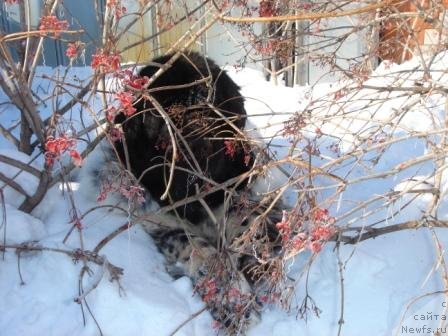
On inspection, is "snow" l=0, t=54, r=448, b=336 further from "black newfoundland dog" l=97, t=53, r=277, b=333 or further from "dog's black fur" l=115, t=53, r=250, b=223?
"dog's black fur" l=115, t=53, r=250, b=223

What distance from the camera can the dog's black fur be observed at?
2.81 metres

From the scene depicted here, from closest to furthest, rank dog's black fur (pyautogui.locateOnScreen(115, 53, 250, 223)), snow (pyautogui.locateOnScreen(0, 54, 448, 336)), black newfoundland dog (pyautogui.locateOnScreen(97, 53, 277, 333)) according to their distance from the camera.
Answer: snow (pyautogui.locateOnScreen(0, 54, 448, 336)) → black newfoundland dog (pyautogui.locateOnScreen(97, 53, 277, 333)) → dog's black fur (pyautogui.locateOnScreen(115, 53, 250, 223))

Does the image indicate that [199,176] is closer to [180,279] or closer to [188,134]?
[188,134]

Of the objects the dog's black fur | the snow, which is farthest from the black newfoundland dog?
the snow

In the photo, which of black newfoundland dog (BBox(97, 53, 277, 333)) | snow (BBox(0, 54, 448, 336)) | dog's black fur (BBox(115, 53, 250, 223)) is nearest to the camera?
snow (BBox(0, 54, 448, 336))

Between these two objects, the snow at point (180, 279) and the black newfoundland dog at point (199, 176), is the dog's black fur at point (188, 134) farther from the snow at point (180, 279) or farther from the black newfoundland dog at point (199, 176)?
the snow at point (180, 279)

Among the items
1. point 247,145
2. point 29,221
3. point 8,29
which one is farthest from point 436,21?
point 8,29

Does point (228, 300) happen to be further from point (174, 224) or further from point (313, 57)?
point (313, 57)

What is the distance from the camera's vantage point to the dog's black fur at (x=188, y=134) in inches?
110

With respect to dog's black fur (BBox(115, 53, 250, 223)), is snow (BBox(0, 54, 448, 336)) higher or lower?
lower

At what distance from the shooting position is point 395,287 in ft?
8.50

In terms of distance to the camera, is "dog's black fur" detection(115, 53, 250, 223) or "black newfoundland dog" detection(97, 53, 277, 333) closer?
"black newfoundland dog" detection(97, 53, 277, 333)

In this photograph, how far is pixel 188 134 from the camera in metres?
2.76

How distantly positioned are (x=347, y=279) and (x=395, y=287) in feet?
0.70
